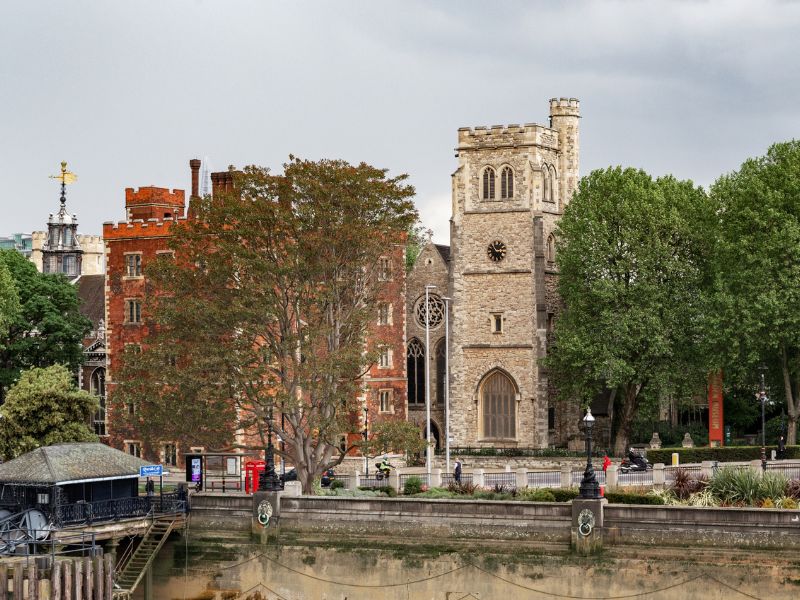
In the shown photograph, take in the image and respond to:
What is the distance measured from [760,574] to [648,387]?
97.0 feet

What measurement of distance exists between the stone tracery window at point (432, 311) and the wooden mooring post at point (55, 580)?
41.9 meters

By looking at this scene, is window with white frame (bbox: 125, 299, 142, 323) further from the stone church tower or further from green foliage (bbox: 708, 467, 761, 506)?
green foliage (bbox: 708, 467, 761, 506)

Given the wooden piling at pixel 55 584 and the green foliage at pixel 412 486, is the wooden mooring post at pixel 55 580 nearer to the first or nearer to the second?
the wooden piling at pixel 55 584

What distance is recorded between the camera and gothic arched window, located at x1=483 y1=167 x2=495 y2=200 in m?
84.6

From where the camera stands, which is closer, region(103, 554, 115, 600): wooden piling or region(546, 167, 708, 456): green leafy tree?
region(103, 554, 115, 600): wooden piling

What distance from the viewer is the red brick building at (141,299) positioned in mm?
77125

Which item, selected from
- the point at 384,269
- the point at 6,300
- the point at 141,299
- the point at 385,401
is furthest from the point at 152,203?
the point at 384,269

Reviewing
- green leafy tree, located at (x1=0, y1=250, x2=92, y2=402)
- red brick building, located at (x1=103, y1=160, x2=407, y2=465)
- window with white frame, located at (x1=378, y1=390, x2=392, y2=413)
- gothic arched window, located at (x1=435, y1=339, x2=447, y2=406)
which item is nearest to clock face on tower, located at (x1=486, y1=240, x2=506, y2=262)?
red brick building, located at (x1=103, y1=160, x2=407, y2=465)

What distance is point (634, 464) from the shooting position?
70875mm

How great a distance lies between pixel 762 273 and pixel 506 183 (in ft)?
49.7

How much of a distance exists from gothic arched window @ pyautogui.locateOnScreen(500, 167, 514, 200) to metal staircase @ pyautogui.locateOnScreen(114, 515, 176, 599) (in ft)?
107

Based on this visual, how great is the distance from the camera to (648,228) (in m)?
78.9

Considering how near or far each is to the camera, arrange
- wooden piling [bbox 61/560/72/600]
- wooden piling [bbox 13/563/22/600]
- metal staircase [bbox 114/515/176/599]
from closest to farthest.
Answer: wooden piling [bbox 13/563/22/600], wooden piling [bbox 61/560/72/600], metal staircase [bbox 114/515/176/599]

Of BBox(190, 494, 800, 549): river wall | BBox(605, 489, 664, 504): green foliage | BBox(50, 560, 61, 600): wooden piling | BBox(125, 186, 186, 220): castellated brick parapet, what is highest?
BBox(125, 186, 186, 220): castellated brick parapet
